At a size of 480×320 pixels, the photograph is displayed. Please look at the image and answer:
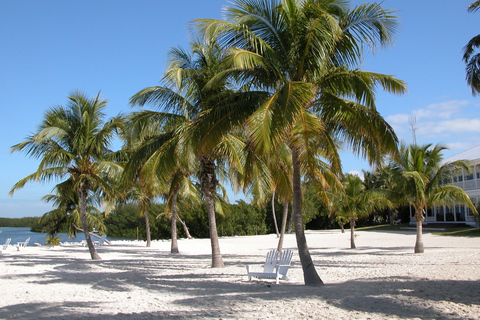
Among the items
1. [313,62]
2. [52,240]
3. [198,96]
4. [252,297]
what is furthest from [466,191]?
[52,240]

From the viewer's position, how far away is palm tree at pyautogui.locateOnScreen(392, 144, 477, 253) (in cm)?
1548

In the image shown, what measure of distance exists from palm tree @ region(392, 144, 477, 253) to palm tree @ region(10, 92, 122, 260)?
10.9m

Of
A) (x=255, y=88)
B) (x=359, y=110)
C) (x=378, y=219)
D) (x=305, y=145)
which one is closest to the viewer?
(x=305, y=145)

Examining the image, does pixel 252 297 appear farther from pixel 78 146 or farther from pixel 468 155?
pixel 468 155

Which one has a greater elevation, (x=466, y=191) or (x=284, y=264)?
(x=466, y=191)

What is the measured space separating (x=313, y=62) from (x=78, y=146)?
10.3 metres

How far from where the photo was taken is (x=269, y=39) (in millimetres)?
8938

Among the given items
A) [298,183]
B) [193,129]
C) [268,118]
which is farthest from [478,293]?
[193,129]

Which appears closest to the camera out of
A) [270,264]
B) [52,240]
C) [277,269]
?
[277,269]

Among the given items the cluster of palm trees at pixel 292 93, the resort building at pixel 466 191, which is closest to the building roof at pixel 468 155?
the resort building at pixel 466 191

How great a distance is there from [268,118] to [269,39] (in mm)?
2519

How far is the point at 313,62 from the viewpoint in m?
8.45

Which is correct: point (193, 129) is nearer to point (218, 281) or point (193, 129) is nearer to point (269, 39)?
point (269, 39)

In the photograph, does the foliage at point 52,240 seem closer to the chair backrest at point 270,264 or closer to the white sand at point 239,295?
the white sand at point 239,295
